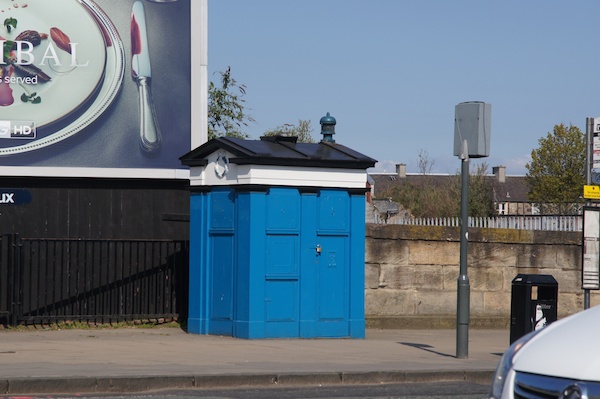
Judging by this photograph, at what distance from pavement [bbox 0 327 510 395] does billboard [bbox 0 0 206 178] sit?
3.34m

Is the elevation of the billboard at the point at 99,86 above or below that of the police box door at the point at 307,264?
above

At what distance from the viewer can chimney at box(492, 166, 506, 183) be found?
127 m

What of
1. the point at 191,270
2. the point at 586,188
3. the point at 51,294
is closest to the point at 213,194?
the point at 191,270

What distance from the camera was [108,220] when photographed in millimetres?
18672

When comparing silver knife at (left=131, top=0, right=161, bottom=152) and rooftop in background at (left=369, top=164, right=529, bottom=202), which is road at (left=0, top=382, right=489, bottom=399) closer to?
silver knife at (left=131, top=0, right=161, bottom=152)

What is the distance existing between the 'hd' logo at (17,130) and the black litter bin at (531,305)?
8.81 meters

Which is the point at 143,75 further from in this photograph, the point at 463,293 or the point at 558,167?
the point at 558,167

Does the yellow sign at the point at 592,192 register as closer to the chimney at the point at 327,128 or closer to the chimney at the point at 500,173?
the chimney at the point at 327,128

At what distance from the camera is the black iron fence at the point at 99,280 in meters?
16.9

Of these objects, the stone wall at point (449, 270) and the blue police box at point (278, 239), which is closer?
the blue police box at point (278, 239)

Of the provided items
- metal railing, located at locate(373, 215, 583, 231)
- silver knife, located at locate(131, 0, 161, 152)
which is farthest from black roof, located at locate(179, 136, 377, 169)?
metal railing, located at locate(373, 215, 583, 231)

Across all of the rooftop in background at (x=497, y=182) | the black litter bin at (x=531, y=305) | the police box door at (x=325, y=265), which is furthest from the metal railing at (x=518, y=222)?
the rooftop in background at (x=497, y=182)

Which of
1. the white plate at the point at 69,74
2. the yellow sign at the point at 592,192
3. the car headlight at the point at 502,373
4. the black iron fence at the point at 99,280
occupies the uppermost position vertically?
the white plate at the point at 69,74

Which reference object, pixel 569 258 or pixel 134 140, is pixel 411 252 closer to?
pixel 569 258
